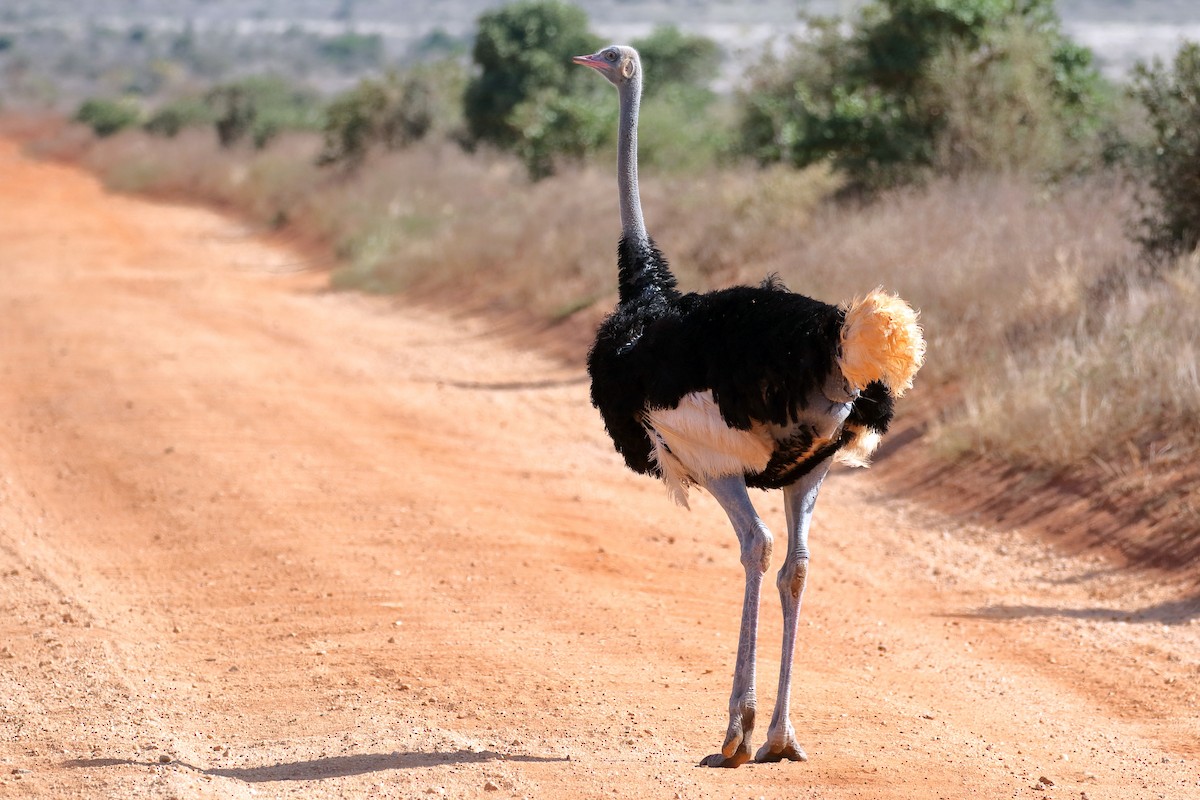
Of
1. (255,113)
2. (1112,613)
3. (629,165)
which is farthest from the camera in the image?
(255,113)

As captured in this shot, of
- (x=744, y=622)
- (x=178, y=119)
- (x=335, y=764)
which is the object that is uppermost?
(x=744, y=622)

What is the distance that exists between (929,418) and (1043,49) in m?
5.85

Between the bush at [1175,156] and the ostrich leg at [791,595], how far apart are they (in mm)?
5356

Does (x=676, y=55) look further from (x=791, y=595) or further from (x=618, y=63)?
(x=791, y=595)

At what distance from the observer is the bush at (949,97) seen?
12.8 metres

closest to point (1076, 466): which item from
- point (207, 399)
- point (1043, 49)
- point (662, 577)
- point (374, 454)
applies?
point (662, 577)

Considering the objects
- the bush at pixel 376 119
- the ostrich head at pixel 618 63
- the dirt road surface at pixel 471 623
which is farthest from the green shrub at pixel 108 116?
the ostrich head at pixel 618 63

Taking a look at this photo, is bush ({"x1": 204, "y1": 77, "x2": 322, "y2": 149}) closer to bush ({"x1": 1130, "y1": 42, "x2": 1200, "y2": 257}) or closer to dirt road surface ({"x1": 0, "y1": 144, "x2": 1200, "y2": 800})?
dirt road surface ({"x1": 0, "y1": 144, "x2": 1200, "y2": 800})

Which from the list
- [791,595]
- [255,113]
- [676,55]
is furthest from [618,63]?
[255,113]

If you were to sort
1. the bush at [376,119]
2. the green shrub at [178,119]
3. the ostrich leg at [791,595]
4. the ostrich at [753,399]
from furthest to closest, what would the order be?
the green shrub at [178,119] < the bush at [376,119] < the ostrich leg at [791,595] < the ostrich at [753,399]

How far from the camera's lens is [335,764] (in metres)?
4.33

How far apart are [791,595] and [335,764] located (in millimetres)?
1416

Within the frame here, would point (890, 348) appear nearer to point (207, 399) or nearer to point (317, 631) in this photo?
point (317, 631)

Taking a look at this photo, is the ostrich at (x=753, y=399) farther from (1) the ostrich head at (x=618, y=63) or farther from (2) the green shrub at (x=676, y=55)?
(2) the green shrub at (x=676, y=55)
